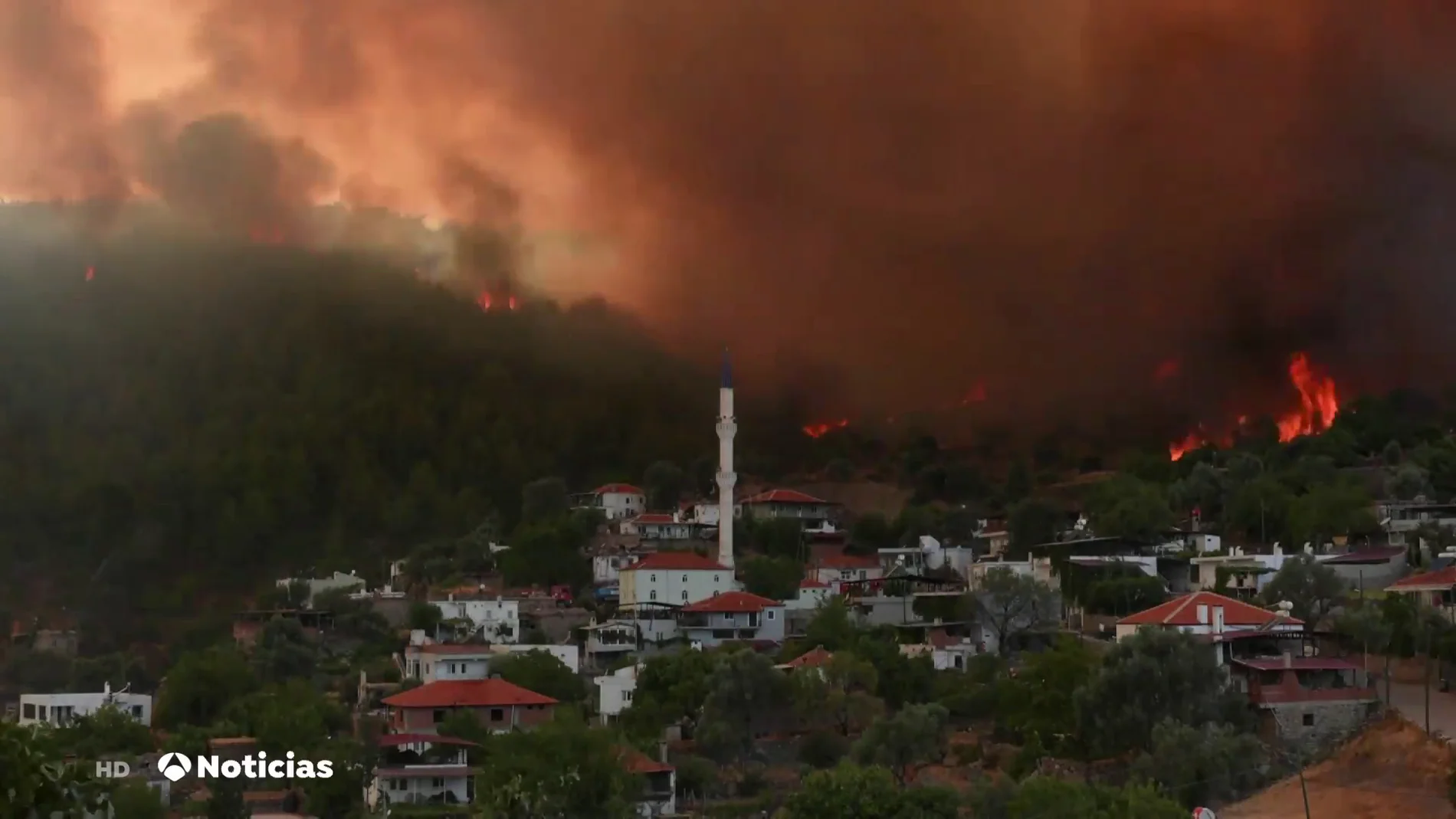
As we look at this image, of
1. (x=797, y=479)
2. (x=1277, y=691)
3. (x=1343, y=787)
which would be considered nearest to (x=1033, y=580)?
(x=1277, y=691)

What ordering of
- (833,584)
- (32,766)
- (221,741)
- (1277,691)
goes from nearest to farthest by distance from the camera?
(32,766) → (1277,691) → (221,741) → (833,584)

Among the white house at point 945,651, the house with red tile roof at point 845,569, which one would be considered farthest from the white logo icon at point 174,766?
the house with red tile roof at point 845,569

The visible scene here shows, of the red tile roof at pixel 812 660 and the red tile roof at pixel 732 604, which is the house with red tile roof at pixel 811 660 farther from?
the red tile roof at pixel 732 604

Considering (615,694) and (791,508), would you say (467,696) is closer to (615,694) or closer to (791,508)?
(615,694)

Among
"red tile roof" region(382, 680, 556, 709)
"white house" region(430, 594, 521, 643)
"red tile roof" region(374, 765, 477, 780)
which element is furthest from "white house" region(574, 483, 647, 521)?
"red tile roof" region(374, 765, 477, 780)

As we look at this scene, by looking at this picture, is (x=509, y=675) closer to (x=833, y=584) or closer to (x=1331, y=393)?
(x=833, y=584)

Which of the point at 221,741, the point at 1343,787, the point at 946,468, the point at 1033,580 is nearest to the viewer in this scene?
the point at 1343,787

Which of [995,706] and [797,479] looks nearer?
[995,706]

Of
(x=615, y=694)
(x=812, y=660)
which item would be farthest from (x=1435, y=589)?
(x=615, y=694)
